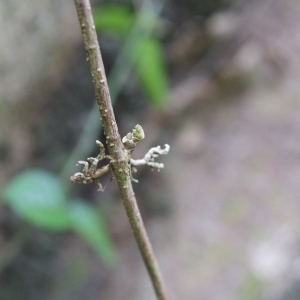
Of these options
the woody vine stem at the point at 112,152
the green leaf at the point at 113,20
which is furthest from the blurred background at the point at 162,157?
the woody vine stem at the point at 112,152

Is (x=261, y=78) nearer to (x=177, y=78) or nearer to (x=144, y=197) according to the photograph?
(x=177, y=78)

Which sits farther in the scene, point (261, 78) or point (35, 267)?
point (261, 78)

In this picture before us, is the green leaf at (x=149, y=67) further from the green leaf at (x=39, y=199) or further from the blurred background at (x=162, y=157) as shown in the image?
the green leaf at (x=39, y=199)

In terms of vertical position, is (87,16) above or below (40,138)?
below

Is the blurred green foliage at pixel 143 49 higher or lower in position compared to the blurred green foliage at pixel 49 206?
higher

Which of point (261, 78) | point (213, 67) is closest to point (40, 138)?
point (213, 67)

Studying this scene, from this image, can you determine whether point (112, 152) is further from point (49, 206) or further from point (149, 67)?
point (149, 67)

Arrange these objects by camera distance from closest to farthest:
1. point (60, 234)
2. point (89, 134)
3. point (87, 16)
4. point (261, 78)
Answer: point (87, 16) → point (89, 134) → point (60, 234) → point (261, 78)

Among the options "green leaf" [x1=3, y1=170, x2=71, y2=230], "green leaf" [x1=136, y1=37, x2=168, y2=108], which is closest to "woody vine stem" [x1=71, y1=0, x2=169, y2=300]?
"green leaf" [x1=3, y1=170, x2=71, y2=230]
